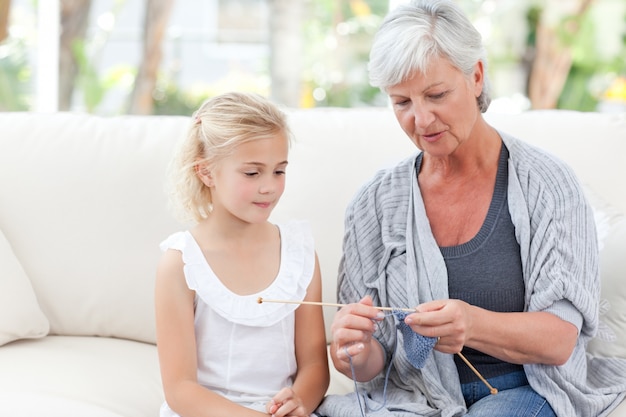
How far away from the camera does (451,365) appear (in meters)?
1.68

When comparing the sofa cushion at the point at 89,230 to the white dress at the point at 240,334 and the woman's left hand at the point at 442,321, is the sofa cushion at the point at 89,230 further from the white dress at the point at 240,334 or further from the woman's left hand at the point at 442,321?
the woman's left hand at the point at 442,321

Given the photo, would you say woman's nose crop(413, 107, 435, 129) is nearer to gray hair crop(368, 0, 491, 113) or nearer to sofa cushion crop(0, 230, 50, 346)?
gray hair crop(368, 0, 491, 113)

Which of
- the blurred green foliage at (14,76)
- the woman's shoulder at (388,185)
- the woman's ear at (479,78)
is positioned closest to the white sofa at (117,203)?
the woman's shoulder at (388,185)

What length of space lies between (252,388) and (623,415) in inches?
28.2

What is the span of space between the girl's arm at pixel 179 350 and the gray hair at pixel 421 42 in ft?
1.80

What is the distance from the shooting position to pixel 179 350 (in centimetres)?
162

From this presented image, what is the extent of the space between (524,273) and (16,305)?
1.21m

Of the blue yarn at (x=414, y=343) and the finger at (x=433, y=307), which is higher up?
the finger at (x=433, y=307)

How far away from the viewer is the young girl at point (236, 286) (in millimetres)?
1631

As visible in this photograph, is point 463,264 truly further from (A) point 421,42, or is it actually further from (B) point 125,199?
(B) point 125,199

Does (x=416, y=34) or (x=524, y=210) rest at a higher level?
(x=416, y=34)

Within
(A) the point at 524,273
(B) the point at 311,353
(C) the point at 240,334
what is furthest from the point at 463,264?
(C) the point at 240,334

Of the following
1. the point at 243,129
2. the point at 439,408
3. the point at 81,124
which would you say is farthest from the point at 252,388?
the point at 81,124

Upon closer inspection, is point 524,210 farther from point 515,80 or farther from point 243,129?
point 515,80
